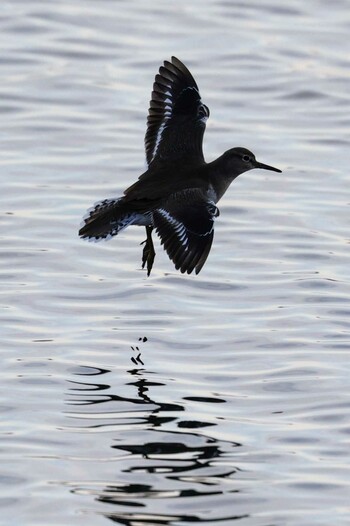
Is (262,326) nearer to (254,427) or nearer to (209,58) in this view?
(254,427)

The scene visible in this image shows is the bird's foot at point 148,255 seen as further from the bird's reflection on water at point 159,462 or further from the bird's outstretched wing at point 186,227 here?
the bird's reflection on water at point 159,462

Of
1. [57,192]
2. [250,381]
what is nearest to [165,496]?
[250,381]

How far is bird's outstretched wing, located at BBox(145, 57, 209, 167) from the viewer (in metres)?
11.8

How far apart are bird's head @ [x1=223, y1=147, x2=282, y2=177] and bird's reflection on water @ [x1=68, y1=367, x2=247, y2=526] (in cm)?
252

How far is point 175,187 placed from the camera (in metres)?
11.1

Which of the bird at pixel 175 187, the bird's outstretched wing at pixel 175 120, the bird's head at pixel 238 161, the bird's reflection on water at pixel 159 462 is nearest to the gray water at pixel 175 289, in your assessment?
the bird's reflection on water at pixel 159 462

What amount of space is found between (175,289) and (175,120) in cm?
126

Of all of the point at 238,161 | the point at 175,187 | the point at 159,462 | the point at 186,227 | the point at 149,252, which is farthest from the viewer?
the point at 238,161

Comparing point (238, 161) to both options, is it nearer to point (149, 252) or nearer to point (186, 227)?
point (149, 252)

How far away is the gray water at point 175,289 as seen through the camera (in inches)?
331

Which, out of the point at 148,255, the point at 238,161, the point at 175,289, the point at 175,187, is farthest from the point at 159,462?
the point at 238,161

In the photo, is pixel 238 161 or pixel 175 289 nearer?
pixel 175 289

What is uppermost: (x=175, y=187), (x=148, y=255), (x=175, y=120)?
(x=175, y=120)

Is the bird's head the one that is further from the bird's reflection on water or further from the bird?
the bird's reflection on water
